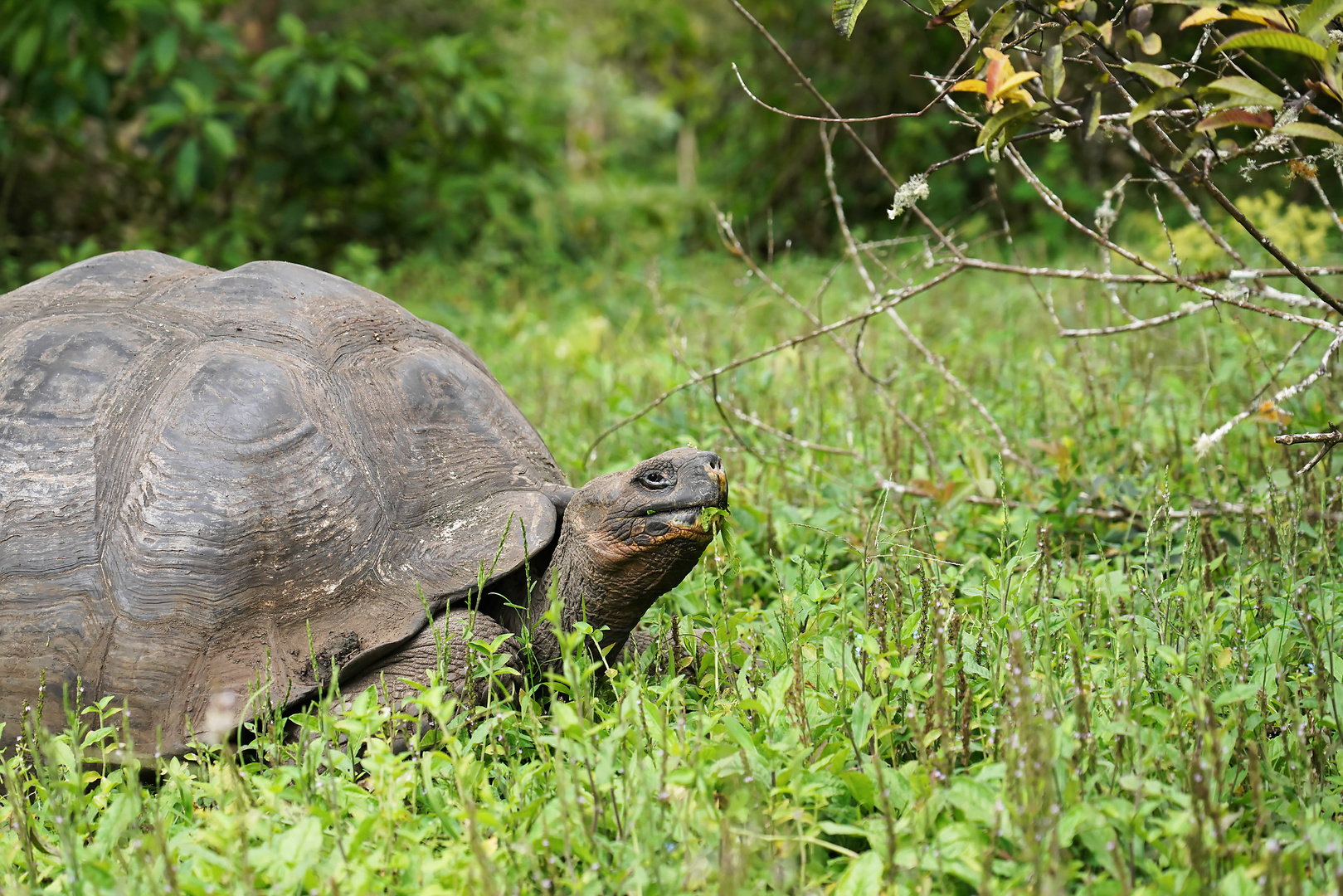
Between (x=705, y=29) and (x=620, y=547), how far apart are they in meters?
9.42

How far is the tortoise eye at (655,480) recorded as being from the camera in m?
2.11

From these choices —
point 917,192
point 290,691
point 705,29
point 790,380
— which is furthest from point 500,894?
point 705,29

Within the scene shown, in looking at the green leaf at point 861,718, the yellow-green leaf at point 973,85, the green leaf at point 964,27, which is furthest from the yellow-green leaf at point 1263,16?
the green leaf at point 861,718

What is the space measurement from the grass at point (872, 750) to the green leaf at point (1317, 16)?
2.77 ft

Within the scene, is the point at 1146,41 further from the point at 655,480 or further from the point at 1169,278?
the point at 655,480

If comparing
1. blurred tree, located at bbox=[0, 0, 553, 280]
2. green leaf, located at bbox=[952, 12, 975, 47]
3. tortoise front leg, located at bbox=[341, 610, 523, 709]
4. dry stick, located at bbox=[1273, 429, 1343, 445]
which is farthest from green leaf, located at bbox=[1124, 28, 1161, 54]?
blurred tree, located at bbox=[0, 0, 553, 280]

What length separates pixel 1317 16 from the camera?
145cm

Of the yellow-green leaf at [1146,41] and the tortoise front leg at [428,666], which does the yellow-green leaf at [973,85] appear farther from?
the tortoise front leg at [428,666]

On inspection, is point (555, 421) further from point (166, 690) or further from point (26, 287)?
point (166, 690)

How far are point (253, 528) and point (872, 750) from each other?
1.24 m

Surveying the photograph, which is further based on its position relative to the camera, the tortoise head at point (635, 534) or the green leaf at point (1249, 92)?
the tortoise head at point (635, 534)

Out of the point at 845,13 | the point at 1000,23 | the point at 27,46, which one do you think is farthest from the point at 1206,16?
the point at 27,46

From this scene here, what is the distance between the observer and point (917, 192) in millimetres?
1981

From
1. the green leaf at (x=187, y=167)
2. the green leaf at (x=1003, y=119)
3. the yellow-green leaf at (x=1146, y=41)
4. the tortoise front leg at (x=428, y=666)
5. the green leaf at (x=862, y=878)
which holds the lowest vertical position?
the tortoise front leg at (x=428, y=666)
